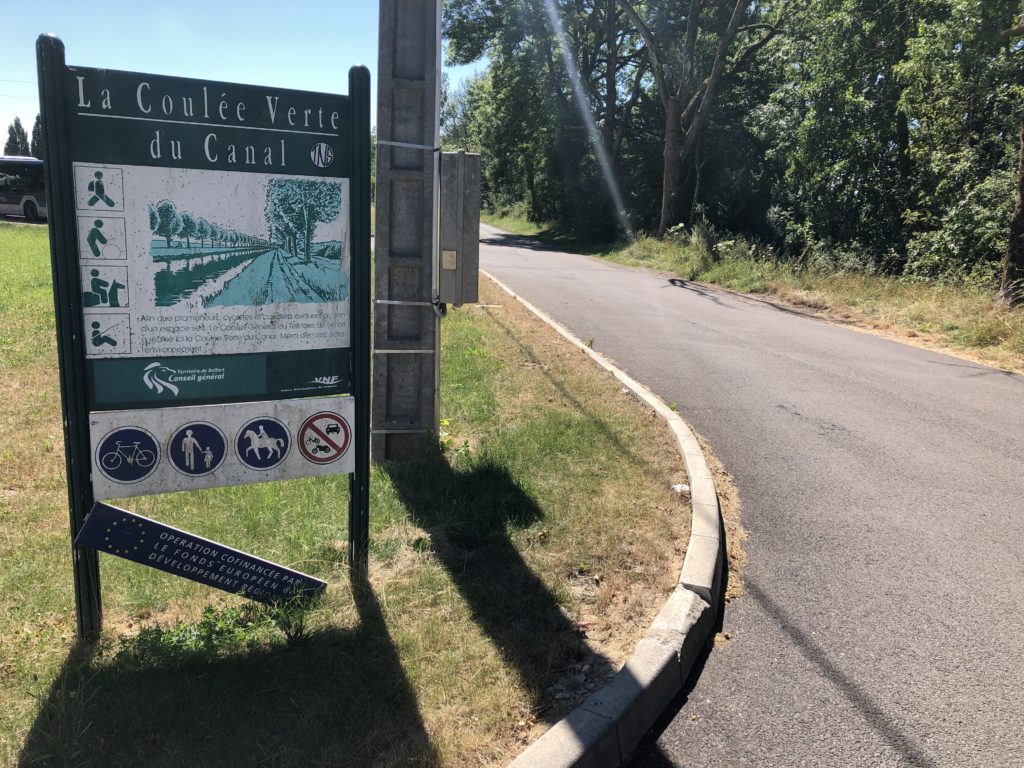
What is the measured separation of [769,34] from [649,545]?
2551cm

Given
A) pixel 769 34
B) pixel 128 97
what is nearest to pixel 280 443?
pixel 128 97

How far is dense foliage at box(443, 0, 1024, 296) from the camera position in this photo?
56.3ft

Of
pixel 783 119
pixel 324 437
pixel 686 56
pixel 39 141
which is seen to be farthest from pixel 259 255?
pixel 686 56

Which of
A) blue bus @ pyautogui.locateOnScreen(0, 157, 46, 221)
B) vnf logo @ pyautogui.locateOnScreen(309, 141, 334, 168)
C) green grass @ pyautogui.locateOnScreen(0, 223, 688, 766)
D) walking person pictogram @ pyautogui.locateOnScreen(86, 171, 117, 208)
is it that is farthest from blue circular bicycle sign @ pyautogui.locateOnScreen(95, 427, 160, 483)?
blue bus @ pyautogui.locateOnScreen(0, 157, 46, 221)

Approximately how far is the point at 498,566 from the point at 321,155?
88.0 inches

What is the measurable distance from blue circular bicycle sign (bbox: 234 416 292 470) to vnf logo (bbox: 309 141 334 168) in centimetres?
116

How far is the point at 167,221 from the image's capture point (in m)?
3.24

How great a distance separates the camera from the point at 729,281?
1977 centimetres

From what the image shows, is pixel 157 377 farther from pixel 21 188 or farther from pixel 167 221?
pixel 21 188

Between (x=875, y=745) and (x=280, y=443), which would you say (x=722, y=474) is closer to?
(x=875, y=745)

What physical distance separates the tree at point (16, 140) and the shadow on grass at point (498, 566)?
3523 inches

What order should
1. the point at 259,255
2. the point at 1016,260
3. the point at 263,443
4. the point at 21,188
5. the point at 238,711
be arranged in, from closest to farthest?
the point at 238,711, the point at 259,255, the point at 263,443, the point at 1016,260, the point at 21,188

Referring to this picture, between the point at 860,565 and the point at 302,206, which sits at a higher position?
the point at 302,206

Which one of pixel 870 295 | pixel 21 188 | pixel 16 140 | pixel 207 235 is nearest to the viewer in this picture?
pixel 207 235
